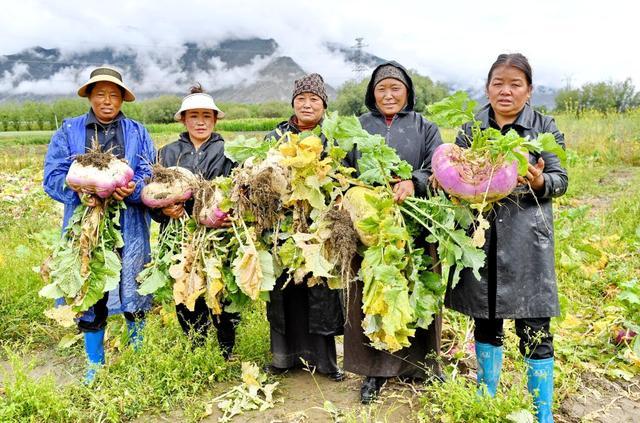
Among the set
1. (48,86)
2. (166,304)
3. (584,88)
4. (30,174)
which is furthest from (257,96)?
(166,304)

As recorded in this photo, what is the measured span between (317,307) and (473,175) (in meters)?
1.45

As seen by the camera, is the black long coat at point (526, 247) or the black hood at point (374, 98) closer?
the black long coat at point (526, 247)

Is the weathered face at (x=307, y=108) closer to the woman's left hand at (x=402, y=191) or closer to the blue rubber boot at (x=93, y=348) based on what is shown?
the woman's left hand at (x=402, y=191)

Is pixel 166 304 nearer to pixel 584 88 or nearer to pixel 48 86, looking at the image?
pixel 584 88

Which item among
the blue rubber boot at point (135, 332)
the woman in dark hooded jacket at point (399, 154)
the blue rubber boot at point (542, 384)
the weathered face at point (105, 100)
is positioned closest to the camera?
the blue rubber boot at point (542, 384)

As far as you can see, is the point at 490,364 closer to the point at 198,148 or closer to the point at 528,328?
the point at 528,328

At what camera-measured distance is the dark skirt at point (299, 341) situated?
331 centimetres

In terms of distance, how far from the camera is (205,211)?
295cm

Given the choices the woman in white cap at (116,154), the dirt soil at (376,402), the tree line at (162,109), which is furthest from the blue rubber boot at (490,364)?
the tree line at (162,109)

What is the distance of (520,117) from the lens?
2592mm

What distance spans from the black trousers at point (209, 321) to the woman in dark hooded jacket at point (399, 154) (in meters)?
1.01

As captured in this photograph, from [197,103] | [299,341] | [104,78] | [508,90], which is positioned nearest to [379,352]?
[299,341]

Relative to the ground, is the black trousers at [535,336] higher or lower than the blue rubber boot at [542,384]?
higher

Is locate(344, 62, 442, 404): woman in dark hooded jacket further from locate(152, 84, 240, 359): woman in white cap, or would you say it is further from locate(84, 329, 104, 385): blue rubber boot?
locate(84, 329, 104, 385): blue rubber boot
